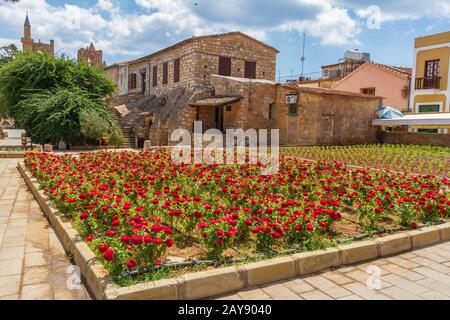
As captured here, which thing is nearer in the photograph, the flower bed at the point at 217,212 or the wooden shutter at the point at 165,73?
the flower bed at the point at 217,212

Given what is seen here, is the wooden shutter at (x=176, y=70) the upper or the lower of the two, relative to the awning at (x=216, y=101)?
upper

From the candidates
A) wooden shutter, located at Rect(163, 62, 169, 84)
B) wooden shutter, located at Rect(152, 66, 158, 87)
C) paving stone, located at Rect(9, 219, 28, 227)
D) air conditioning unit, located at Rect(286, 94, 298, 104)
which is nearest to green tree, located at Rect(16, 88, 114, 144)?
wooden shutter, located at Rect(163, 62, 169, 84)

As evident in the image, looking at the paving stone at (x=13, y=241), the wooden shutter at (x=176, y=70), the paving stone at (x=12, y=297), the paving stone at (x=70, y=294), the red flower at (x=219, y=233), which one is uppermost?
the wooden shutter at (x=176, y=70)

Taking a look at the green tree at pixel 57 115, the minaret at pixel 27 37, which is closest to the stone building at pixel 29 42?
the minaret at pixel 27 37

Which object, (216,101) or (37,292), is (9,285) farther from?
(216,101)

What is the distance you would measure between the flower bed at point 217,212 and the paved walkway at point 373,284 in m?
0.52

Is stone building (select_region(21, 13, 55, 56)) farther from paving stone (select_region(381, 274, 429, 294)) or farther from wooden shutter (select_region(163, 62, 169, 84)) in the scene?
paving stone (select_region(381, 274, 429, 294))

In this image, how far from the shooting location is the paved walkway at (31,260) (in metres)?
3.35

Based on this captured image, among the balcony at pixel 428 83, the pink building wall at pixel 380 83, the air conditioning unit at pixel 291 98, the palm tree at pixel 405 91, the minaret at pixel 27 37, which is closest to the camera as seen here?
the air conditioning unit at pixel 291 98

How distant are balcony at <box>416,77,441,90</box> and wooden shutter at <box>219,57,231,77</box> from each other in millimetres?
14144

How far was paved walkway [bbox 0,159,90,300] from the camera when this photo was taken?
3352 mm

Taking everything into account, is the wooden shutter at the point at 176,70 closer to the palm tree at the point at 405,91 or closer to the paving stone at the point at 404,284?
the palm tree at the point at 405,91
